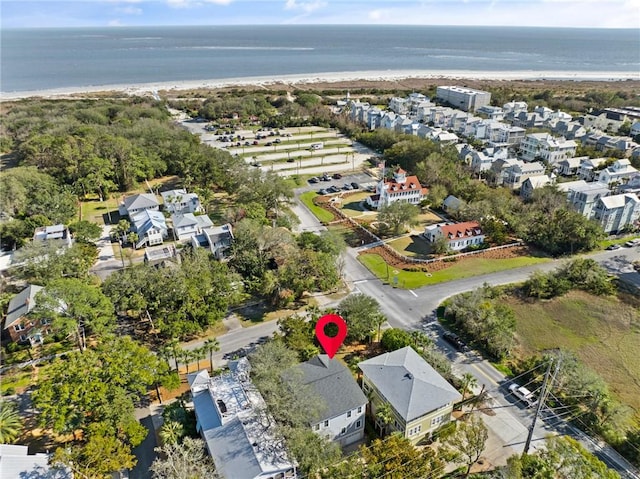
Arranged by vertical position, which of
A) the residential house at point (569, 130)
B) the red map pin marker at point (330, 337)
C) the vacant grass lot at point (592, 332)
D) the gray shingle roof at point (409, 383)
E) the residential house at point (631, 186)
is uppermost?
the residential house at point (569, 130)

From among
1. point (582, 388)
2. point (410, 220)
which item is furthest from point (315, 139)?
point (582, 388)

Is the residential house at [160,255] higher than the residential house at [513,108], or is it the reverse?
the residential house at [513,108]

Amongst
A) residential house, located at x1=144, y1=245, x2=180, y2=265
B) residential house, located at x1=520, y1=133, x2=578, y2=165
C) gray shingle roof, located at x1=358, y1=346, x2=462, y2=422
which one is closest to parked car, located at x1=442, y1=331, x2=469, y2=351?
gray shingle roof, located at x1=358, y1=346, x2=462, y2=422

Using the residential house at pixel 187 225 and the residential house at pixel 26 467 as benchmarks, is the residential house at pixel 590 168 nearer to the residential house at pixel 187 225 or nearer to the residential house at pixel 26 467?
the residential house at pixel 187 225

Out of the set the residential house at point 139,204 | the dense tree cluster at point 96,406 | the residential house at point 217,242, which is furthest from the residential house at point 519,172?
the dense tree cluster at point 96,406

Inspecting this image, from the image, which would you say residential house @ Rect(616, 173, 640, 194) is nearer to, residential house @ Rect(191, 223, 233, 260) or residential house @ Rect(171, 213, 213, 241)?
residential house @ Rect(191, 223, 233, 260)

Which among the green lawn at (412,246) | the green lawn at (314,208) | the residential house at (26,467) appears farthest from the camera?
the green lawn at (314,208)

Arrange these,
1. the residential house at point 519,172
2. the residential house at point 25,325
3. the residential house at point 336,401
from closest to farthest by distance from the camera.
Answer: the residential house at point 336,401 < the residential house at point 25,325 < the residential house at point 519,172

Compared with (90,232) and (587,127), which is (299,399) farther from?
(587,127)
